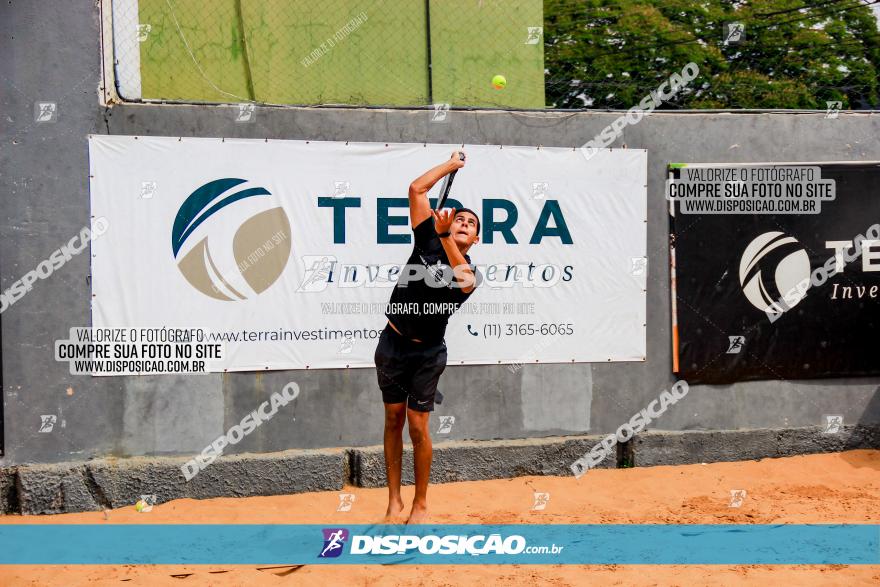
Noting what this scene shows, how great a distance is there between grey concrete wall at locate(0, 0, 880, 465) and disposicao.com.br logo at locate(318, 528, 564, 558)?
64.8 inches

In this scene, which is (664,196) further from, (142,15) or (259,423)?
(142,15)

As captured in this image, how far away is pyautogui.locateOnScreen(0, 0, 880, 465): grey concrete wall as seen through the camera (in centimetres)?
672

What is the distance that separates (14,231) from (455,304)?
3461 millimetres

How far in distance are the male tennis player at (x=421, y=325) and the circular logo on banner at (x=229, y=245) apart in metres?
1.52

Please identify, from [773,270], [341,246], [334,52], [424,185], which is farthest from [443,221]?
[773,270]

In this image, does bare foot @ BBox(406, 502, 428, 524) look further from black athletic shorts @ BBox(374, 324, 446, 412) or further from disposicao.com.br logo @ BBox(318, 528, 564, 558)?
black athletic shorts @ BBox(374, 324, 446, 412)

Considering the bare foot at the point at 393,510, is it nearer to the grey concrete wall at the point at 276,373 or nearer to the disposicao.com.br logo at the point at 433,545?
the disposicao.com.br logo at the point at 433,545

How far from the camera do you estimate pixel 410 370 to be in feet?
19.8

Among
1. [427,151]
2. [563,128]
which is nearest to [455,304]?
[427,151]

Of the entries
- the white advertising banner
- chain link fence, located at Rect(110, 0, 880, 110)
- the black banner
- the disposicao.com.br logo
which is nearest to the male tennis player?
the disposicao.com.br logo

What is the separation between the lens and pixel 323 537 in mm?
5895

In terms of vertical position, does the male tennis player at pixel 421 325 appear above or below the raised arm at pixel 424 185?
below

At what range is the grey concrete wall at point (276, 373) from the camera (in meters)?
6.72

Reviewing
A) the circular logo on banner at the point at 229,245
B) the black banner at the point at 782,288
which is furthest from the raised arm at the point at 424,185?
the black banner at the point at 782,288
